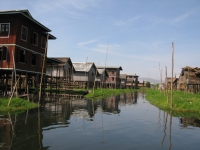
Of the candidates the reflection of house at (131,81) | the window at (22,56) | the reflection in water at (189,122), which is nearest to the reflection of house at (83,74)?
the window at (22,56)

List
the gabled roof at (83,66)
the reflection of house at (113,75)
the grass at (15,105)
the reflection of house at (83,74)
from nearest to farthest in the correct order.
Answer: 1. the grass at (15,105)
2. the reflection of house at (83,74)
3. the gabled roof at (83,66)
4. the reflection of house at (113,75)

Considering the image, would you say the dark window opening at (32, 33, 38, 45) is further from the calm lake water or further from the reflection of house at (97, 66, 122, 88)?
the reflection of house at (97, 66, 122, 88)

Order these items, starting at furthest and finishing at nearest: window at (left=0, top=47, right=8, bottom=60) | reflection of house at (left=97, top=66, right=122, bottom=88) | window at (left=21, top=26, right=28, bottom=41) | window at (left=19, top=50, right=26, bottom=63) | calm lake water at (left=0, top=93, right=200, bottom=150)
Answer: reflection of house at (left=97, top=66, right=122, bottom=88) < window at (left=19, top=50, right=26, bottom=63) < window at (left=21, top=26, right=28, bottom=41) < window at (left=0, top=47, right=8, bottom=60) < calm lake water at (left=0, top=93, right=200, bottom=150)

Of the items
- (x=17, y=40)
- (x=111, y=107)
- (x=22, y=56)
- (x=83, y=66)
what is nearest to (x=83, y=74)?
(x=83, y=66)

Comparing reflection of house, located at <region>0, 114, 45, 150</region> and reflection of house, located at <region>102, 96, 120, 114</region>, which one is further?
reflection of house, located at <region>102, 96, 120, 114</region>

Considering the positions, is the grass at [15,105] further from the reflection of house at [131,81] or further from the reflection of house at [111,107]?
the reflection of house at [131,81]

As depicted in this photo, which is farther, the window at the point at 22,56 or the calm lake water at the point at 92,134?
the window at the point at 22,56

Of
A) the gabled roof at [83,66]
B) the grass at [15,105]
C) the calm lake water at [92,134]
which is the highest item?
the gabled roof at [83,66]

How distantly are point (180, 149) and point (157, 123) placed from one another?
515 centimetres

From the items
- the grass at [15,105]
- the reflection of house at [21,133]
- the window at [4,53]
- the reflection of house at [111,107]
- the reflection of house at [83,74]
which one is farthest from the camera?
the reflection of house at [83,74]

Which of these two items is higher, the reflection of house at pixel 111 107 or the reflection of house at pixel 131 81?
the reflection of house at pixel 131 81

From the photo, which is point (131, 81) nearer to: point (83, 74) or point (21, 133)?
point (83, 74)

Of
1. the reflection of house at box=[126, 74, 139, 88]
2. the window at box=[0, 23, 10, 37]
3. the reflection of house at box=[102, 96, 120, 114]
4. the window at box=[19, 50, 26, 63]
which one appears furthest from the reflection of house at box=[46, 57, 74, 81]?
the reflection of house at box=[126, 74, 139, 88]

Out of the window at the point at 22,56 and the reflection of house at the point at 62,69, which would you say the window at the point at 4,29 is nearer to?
the window at the point at 22,56
